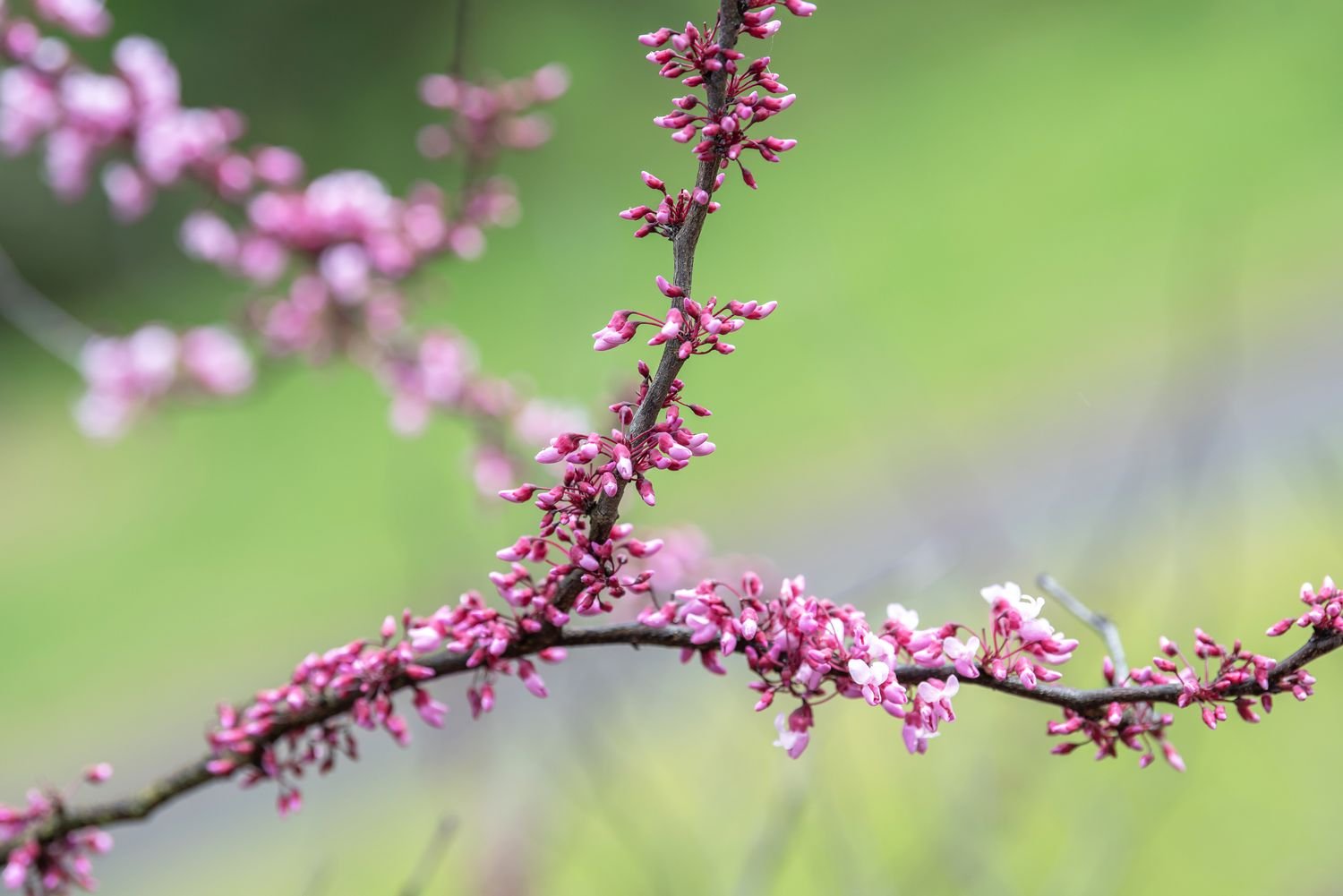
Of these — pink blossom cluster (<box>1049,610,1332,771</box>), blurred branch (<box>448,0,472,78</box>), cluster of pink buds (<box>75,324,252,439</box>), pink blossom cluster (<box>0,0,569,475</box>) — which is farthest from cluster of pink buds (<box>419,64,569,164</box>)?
pink blossom cluster (<box>1049,610,1332,771</box>)

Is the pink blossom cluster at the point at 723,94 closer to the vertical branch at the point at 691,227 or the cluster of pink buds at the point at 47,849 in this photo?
the vertical branch at the point at 691,227

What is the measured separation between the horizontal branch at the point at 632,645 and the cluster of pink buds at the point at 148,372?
97cm

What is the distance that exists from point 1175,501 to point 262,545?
84.2 inches

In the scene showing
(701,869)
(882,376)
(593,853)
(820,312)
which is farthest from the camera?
(820,312)

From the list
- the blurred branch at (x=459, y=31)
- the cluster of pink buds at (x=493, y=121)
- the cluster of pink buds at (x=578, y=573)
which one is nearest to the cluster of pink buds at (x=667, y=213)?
the cluster of pink buds at (x=578, y=573)

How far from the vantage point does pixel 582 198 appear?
3156 mm

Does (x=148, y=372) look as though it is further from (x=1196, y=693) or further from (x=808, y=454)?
(x=808, y=454)

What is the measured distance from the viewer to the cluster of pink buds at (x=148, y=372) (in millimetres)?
1381

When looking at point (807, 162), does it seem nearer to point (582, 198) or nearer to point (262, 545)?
point (582, 198)

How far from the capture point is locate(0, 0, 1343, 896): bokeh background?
3.82 feet

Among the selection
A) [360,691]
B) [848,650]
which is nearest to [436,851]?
[360,691]

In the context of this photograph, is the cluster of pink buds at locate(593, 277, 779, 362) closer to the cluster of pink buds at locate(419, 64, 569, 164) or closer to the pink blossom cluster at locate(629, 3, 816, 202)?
the pink blossom cluster at locate(629, 3, 816, 202)

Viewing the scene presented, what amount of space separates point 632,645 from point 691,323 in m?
0.13

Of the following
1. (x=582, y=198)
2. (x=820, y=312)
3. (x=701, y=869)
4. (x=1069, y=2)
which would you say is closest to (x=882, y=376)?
(x=820, y=312)
